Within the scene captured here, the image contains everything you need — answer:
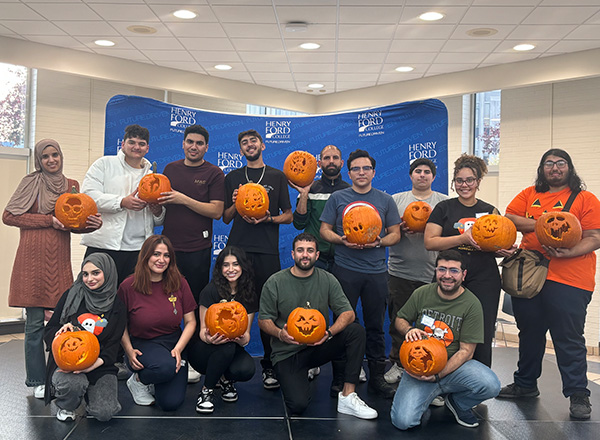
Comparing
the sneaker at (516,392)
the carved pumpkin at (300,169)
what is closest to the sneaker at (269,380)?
the carved pumpkin at (300,169)

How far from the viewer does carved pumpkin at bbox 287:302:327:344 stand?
3.54 metres

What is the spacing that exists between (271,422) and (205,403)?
47 cm

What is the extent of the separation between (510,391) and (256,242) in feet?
7.49

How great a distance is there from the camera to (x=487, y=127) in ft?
28.0

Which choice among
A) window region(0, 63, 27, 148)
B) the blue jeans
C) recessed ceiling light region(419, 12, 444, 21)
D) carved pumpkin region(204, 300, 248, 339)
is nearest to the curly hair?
carved pumpkin region(204, 300, 248, 339)

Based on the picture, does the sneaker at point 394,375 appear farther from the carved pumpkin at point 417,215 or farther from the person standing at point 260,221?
the carved pumpkin at point 417,215

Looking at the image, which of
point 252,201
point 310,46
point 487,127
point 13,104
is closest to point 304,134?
point 310,46

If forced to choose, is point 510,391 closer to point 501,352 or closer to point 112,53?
point 501,352

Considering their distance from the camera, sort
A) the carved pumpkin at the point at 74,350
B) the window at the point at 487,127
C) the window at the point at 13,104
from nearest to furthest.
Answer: the carved pumpkin at the point at 74,350 < the window at the point at 13,104 < the window at the point at 487,127

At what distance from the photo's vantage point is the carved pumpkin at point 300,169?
4430 mm

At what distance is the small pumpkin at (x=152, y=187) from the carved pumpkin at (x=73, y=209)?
0.37 m

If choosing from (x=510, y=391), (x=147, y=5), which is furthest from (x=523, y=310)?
(x=147, y=5)

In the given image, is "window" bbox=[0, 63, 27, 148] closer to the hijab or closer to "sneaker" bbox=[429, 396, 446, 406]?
the hijab

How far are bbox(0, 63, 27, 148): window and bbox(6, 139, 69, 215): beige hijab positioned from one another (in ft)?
13.1
